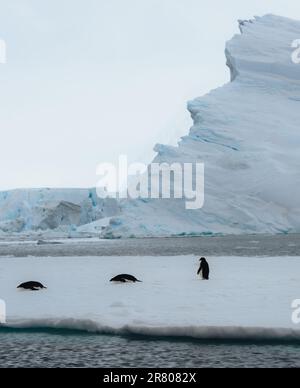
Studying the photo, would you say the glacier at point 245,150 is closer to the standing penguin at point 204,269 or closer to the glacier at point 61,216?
the glacier at point 61,216

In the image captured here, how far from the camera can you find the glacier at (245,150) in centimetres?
5575

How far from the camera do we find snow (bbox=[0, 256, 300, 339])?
31.3 feet

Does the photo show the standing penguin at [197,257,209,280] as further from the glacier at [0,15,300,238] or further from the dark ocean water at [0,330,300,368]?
the glacier at [0,15,300,238]

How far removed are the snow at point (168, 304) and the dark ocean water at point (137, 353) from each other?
0.20m

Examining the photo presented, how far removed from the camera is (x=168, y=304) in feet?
37.4

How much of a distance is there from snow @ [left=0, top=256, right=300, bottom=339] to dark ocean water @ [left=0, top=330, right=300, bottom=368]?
0.20 metres

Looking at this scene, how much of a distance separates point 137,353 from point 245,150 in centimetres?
5486
